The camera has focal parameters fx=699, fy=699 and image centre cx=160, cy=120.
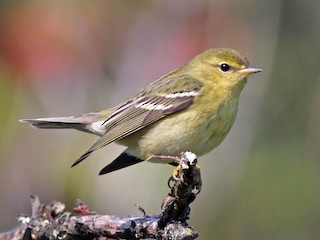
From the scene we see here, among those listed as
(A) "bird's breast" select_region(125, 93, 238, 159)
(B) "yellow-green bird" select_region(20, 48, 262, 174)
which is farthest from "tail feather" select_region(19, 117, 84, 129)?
(A) "bird's breast" select_region(125, 93, 238, 159)

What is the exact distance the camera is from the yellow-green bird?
4320mm

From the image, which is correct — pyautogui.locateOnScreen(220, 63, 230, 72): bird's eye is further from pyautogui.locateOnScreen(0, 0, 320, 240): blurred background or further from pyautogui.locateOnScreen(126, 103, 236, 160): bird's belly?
pyautogui.locateOnScreen(0, 0, 320, 240): blurred background

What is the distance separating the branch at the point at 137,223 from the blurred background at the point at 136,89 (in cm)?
219

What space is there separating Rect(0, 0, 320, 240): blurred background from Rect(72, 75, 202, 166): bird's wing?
1.20 metres

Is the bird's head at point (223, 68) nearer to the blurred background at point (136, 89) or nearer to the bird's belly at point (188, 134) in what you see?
the bird's belly at point (188, 134)

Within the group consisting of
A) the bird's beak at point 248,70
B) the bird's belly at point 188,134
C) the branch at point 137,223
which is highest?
the bird's beak at point 248,70

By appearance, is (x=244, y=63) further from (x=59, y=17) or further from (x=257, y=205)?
(x=59, y=17)

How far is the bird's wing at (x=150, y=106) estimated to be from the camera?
4.54 meters

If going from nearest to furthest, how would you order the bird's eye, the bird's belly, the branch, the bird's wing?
the branch < the bird's belly < the bird's wing < the bird's eye

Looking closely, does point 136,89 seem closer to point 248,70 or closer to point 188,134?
point 248,70

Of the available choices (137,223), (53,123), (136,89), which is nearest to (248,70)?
(53,123)

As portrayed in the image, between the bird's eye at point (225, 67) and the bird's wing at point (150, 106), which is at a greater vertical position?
the bird's eye at point (225, 67)

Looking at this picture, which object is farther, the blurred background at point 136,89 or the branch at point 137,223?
the blurred background at point 136,89

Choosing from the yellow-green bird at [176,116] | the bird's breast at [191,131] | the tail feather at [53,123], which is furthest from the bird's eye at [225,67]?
the tail feather at [53,123]
